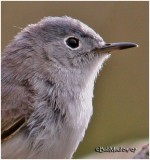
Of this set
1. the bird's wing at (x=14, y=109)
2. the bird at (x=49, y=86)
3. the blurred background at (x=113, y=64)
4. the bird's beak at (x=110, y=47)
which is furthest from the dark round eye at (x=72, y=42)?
the blurred background at (x=113, y=64)

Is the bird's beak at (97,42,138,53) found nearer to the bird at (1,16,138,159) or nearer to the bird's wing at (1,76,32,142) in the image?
the bird at (1,16,138,159)

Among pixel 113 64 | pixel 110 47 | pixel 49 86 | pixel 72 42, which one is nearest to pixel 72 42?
pixel 72 42

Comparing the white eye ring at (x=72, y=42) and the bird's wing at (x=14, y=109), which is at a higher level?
the white eye ring at (x=72, y=42)

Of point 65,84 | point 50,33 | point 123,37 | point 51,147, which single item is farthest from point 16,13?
point 51,147

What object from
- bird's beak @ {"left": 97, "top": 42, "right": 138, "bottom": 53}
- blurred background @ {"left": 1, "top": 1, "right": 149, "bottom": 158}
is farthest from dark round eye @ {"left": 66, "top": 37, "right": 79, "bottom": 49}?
blurred background @ {"left": 1, "top": 1, "right": 149, "bottom": 158}

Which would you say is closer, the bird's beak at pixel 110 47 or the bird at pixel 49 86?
the bird at pixel 49 86

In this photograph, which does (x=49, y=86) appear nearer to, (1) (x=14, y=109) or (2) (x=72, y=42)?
(1) (x=14, y=109)

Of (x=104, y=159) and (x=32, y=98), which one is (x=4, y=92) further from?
(x=104, y=159)

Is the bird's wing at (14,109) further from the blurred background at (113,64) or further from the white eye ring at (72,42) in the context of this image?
the blurred background at (113,64)
